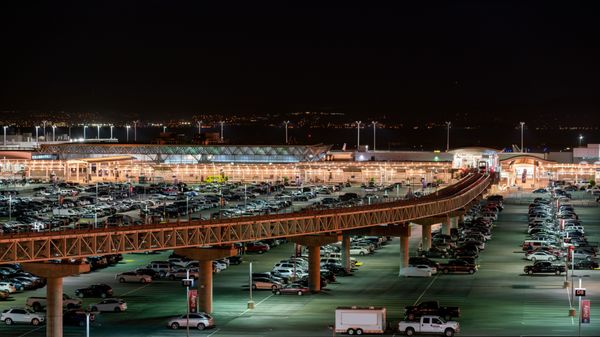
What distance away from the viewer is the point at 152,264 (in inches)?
3031

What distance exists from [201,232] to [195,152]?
13216 cm

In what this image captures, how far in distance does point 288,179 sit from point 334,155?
1247 inches

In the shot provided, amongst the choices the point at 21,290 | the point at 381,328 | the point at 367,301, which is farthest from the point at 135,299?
the point at 381,328

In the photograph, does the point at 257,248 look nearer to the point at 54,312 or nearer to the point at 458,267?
the point at 458,267

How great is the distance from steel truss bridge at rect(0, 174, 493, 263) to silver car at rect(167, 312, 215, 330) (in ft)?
11.4

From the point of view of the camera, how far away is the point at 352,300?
65750 millimetres

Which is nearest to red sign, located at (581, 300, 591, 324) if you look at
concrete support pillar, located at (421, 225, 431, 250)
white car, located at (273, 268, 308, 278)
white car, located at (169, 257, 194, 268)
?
white car, located at (273, 268, 308, 278)

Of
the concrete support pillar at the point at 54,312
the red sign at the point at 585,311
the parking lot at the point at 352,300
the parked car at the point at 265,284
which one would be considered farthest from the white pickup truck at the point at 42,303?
the red sign at the point at 585,311

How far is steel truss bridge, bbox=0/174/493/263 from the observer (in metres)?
51.9

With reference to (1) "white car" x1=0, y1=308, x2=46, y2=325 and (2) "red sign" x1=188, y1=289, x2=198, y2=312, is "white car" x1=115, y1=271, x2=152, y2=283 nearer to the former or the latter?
(2) "red sign" x1=188, y1=289, x2=198, y2=312

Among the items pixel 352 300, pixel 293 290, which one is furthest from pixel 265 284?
pixel 352 300

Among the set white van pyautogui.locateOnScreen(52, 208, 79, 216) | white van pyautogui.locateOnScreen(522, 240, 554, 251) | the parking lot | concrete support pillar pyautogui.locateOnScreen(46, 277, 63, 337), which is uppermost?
concrete support pillar pyautogui.locateOnScreen(46, 277, 63, 337)

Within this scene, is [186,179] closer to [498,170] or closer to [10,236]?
[498,170]

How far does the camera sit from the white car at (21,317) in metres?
57.7
